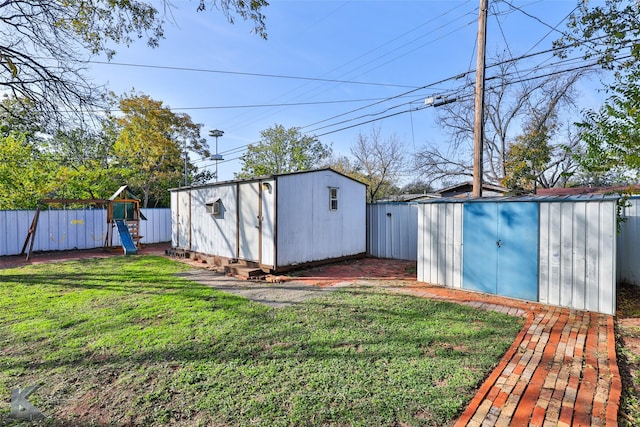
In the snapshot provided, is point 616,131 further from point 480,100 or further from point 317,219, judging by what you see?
point 317,219

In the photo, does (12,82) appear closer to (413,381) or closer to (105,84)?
(105,84)

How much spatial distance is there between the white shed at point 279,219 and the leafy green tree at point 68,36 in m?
3.58

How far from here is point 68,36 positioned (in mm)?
5496

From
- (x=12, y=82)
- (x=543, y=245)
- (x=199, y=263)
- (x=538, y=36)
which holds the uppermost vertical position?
(x=538, y=36)

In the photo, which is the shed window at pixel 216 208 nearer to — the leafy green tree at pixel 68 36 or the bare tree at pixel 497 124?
the leafy green tree at pixel 68 36

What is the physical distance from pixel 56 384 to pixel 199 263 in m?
6.79

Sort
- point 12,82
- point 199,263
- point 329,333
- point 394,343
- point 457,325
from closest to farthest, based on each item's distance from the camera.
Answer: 1. point 394,343
2. point 329,333
3. point 457,325
4. point 12,82
5. point 199,263

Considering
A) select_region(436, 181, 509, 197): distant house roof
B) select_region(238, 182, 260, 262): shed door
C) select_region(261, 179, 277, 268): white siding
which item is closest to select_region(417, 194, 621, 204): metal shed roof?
select_region(261, 179, 277, 268): white siding

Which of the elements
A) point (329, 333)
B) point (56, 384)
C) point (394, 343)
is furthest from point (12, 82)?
point (394, 343)

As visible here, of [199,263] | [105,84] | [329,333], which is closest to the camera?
[329,333]

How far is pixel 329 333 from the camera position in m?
3.66

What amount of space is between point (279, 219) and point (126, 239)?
7.35 metres

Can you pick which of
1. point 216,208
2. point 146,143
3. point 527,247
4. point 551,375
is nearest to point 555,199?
point 527,247

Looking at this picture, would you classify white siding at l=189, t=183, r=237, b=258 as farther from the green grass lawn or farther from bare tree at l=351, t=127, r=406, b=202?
bare tree at l=351, t=127, r=406, b=202
